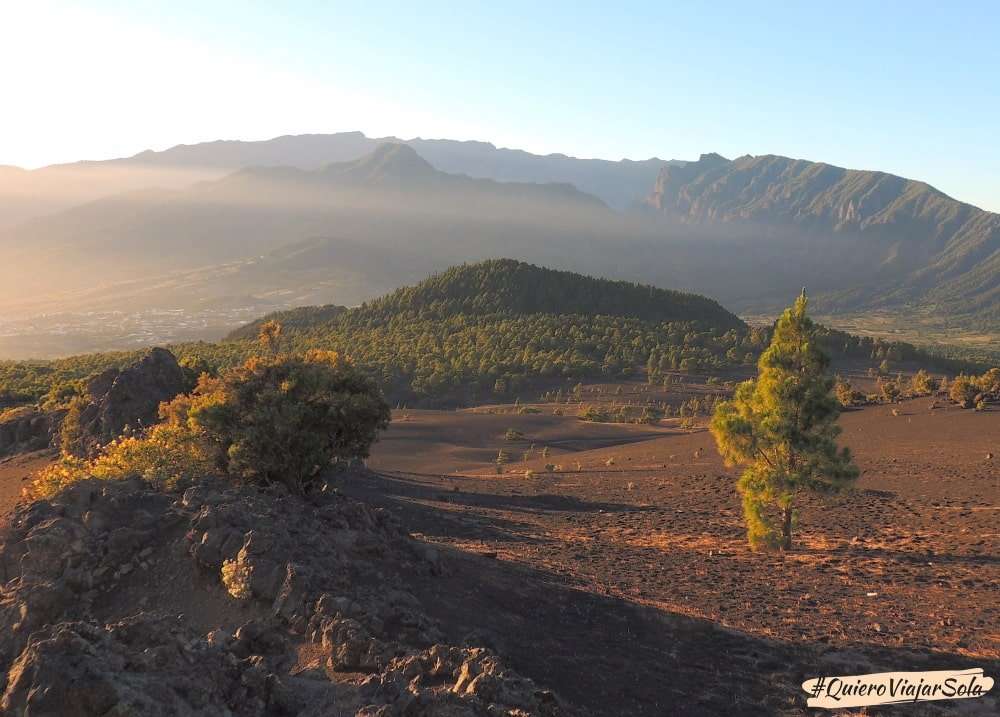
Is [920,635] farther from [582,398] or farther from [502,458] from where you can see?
[582,398]

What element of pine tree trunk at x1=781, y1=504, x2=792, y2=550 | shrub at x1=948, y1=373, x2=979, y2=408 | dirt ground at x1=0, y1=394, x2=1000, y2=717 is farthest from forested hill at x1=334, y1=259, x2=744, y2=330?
pine tree trunk at x1=781, y1=504, x2=792, y2=550

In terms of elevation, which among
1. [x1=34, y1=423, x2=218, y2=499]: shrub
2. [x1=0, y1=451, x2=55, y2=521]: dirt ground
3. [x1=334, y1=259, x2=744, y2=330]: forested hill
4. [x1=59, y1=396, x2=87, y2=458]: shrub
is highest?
[x1=334, y1=259, x2=744, y2=330]: forested hill

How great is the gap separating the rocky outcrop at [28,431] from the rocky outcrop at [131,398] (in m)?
2.78

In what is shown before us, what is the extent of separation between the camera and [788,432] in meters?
18.0

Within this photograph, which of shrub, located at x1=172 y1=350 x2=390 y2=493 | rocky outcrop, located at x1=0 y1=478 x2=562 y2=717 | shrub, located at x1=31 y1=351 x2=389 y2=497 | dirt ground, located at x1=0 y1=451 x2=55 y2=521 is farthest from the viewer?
dirt ground, located at x1=0 y1=451 x2=55 y2=521

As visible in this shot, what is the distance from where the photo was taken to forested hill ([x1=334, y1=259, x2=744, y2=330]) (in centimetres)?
8738

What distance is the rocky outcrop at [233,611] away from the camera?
5879 mm

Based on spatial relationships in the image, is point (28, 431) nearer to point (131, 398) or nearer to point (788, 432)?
point (131, 398)

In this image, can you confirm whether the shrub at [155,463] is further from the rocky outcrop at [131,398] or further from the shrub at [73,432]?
the shrub at [73,432]

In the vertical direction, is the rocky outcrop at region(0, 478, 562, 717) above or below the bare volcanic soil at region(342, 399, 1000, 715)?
above

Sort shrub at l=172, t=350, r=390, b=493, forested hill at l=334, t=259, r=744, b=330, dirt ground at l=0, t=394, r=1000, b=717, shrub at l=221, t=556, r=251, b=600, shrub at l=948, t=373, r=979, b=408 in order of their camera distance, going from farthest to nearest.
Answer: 1. forested hill at l=334, t=259, r=744, b=330
2. shrub at l=948, t=373, r=979, b=408
3. shrub at l=172, t=350, r=390, b=493
4. dirt ground at l=0, t=394, r=1000, b=717
5. shrub at l=221, t=556, r=251, b=600

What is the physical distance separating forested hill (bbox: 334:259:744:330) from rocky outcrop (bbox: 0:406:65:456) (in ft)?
193

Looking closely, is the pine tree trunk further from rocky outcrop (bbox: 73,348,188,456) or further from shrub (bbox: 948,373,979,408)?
shrub (bbox: 948,373,979,408)

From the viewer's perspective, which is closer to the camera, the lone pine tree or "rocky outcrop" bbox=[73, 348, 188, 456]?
the lone pine tree
